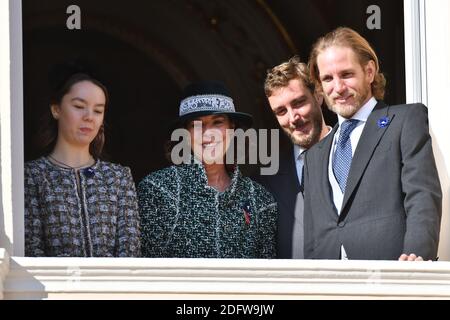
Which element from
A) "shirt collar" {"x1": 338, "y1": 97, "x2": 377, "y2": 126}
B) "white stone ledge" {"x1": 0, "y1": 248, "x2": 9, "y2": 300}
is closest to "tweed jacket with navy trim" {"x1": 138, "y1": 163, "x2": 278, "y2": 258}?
"shirt collar" {"x1": 338, "y1": 97, "x2": 377, "y2": 126}

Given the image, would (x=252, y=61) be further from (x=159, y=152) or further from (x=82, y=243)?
(x=82, y=243)

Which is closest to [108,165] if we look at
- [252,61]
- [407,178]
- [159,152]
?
[159,152]

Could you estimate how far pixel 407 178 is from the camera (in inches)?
404

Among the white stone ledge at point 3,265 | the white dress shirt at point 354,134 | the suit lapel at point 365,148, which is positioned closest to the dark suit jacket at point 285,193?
the white dress shirt at point 354,134

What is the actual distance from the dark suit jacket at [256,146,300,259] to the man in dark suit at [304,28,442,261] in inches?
3.8

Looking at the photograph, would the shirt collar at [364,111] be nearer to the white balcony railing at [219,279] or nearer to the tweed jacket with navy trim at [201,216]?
the tweed jacket with navy trim at [201,216]

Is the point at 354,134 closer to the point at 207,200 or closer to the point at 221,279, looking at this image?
the point at 207,200

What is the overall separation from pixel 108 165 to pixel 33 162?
1.35 feet

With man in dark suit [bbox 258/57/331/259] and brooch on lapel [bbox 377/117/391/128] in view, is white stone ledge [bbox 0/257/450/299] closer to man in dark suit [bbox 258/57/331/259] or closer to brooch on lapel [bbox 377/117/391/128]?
man in dark suit [bbox 258/57/331/259]

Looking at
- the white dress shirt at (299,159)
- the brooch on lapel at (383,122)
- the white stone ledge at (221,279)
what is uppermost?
the brooch on lapel at (383,122)

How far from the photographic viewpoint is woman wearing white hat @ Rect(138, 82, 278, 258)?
10.4m

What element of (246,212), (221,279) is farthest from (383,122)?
(221,279)

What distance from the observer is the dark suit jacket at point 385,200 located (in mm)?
10164
